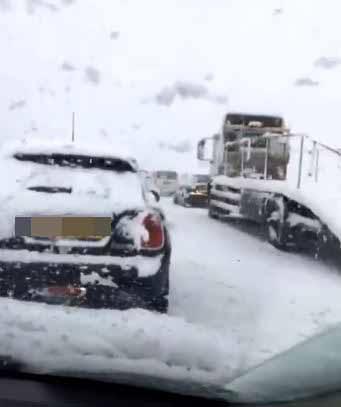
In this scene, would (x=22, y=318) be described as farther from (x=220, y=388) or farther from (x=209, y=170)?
(x=209, y=170)

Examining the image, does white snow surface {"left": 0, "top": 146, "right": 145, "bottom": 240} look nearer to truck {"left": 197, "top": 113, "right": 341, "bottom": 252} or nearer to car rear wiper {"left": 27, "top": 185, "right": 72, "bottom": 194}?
car rear wiper {"left": 27, "top": 185, "right": 72, "bottom": 194}

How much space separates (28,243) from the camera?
185 inches

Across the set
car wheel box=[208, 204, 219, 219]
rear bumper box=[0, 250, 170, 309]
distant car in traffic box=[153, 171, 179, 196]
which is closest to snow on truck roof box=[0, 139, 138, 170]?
rear bumper box=[0, 250, 170, 309]

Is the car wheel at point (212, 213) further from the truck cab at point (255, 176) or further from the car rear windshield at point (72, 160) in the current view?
the car rear windshield at point (72, 160)

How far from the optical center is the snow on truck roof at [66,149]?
16.9ft

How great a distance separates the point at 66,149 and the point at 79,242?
752 millimetres

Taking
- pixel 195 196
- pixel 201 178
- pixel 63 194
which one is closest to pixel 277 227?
pixel 201 178

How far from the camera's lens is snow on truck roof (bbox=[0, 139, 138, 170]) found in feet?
16.9

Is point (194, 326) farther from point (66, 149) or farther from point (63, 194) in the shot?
point (66, 149)

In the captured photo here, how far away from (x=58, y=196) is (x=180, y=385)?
1.99 m

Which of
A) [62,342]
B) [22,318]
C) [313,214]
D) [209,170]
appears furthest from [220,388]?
[209,170]

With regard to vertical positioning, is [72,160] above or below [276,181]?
above

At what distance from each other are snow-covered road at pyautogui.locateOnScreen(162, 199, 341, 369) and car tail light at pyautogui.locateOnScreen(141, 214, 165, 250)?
1.85 ft

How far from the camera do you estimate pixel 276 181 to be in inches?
450
